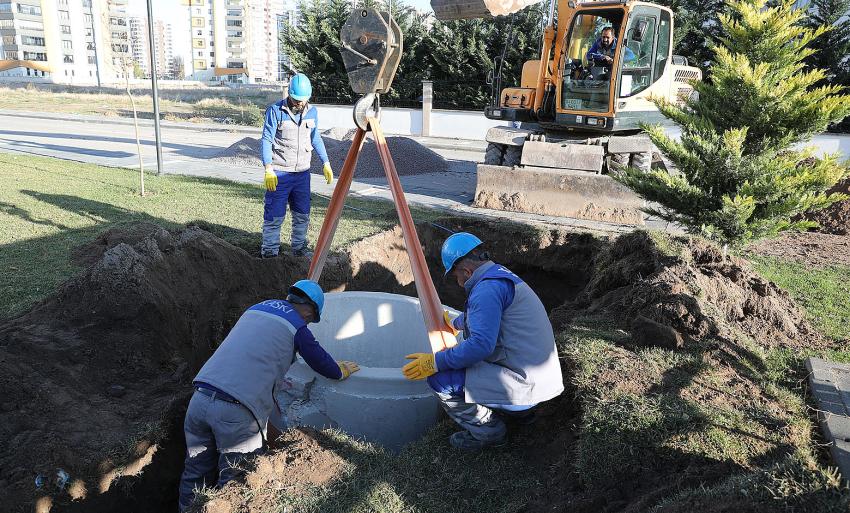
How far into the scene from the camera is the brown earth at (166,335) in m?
3.42

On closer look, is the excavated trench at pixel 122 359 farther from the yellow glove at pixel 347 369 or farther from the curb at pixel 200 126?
the curb at pixel 200 126

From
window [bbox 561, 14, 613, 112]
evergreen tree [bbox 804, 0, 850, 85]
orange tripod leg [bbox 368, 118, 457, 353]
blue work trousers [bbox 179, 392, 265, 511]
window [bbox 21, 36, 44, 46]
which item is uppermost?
window [bbox 21, 36, 44, 46]

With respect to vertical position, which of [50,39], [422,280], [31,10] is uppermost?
[31,10]

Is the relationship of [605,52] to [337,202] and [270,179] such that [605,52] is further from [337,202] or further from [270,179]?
[337,202]

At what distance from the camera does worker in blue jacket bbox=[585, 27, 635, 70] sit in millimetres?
9617

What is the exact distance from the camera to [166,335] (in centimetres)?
484

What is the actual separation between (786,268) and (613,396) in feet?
15.3

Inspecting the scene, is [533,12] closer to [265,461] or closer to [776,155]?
[776,155]

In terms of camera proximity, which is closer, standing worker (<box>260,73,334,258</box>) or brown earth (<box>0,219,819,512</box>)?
brown earth (<box>0,219,819,512</box>)

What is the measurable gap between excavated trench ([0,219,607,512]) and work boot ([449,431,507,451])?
183 centimetres

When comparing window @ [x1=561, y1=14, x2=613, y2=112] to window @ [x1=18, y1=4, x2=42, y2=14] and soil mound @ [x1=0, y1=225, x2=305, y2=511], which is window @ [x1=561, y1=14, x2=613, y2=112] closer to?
soil mound @ [x1=0, y1=225, x2=305, y2=511]

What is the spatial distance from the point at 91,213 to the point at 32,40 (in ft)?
254

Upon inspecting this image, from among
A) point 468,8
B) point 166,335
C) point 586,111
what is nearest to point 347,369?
point 166,335

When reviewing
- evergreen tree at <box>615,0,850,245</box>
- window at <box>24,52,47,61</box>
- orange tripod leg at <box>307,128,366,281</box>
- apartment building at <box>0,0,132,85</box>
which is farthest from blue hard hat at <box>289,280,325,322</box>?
window at <box>24,52,47,61</box>
